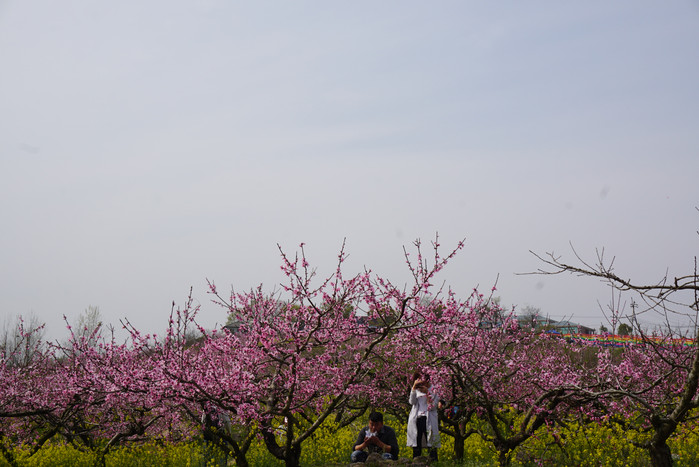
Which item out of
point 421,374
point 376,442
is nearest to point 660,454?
point 376,442

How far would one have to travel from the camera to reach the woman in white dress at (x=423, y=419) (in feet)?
36.0

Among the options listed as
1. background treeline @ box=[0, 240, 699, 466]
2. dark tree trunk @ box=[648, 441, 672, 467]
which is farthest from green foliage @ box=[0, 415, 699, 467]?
dark tree trunk @ box=[648, 441, 672, 467]

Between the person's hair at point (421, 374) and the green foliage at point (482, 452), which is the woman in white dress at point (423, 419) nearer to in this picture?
the person's hair at point (421, 374)

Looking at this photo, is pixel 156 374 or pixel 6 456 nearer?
pixel 156 374

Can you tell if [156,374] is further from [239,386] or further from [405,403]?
[405,403]

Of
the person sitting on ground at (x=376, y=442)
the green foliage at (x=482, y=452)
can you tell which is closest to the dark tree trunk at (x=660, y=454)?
the green foliage at (x=482, y=452)

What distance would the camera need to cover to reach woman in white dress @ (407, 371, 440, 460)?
11.0m

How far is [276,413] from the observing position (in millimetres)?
8523

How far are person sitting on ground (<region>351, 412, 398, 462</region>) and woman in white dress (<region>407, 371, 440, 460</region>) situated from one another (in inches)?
31.3

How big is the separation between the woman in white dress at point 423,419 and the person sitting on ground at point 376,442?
80 centimetres

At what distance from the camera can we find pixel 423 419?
11125mm

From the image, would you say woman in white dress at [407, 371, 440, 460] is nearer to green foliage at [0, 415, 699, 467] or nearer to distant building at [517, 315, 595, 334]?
green foliage at [0, 415, 699, 467]

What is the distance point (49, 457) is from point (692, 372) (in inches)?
463

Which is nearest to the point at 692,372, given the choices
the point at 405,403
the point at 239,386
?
the point at 239,386
